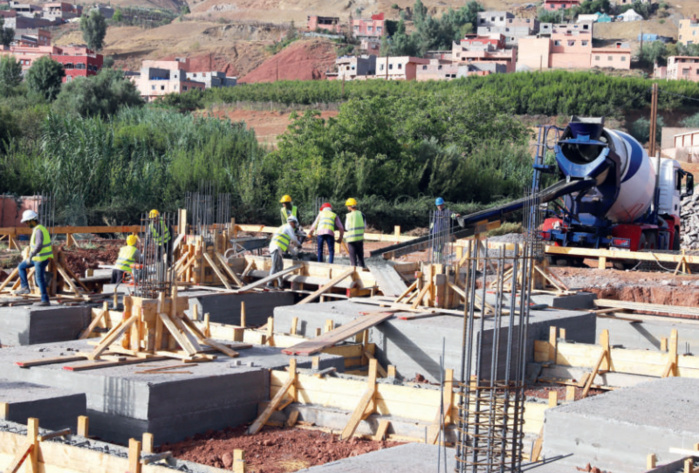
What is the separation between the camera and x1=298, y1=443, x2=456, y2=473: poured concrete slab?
6.52 meters

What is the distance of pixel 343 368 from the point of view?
10.9m

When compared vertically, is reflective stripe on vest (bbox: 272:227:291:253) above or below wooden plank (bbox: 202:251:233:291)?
above

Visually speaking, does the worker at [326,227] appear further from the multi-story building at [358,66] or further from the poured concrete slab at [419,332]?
the multi-story building at [358,66]

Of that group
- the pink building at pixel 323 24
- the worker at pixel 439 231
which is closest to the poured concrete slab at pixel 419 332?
the worker at pixel 439 231

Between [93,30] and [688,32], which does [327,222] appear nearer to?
[93,30]

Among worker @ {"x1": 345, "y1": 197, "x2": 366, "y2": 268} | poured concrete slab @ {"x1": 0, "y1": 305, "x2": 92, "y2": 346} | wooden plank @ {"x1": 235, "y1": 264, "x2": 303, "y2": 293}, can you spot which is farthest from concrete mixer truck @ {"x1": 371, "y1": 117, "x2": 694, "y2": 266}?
poured concrete slab @ {"x1": 0, "y1": 305, "x2": 92, "y2": 346}

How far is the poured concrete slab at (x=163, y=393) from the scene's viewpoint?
8.74 meters

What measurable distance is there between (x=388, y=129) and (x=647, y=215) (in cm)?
1291

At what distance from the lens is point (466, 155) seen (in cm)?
4219

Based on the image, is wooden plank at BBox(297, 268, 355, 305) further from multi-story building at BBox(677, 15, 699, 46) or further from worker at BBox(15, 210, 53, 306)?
multi-story building at BBox(677, 15, 699, 46)

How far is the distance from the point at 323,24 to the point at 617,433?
133 metres

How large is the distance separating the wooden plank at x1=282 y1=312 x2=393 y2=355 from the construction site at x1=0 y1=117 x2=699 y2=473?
0.09 ft

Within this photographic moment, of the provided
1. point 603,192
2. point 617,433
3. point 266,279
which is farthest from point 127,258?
point 603,192

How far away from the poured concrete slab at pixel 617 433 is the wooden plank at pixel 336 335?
11.9 ft
